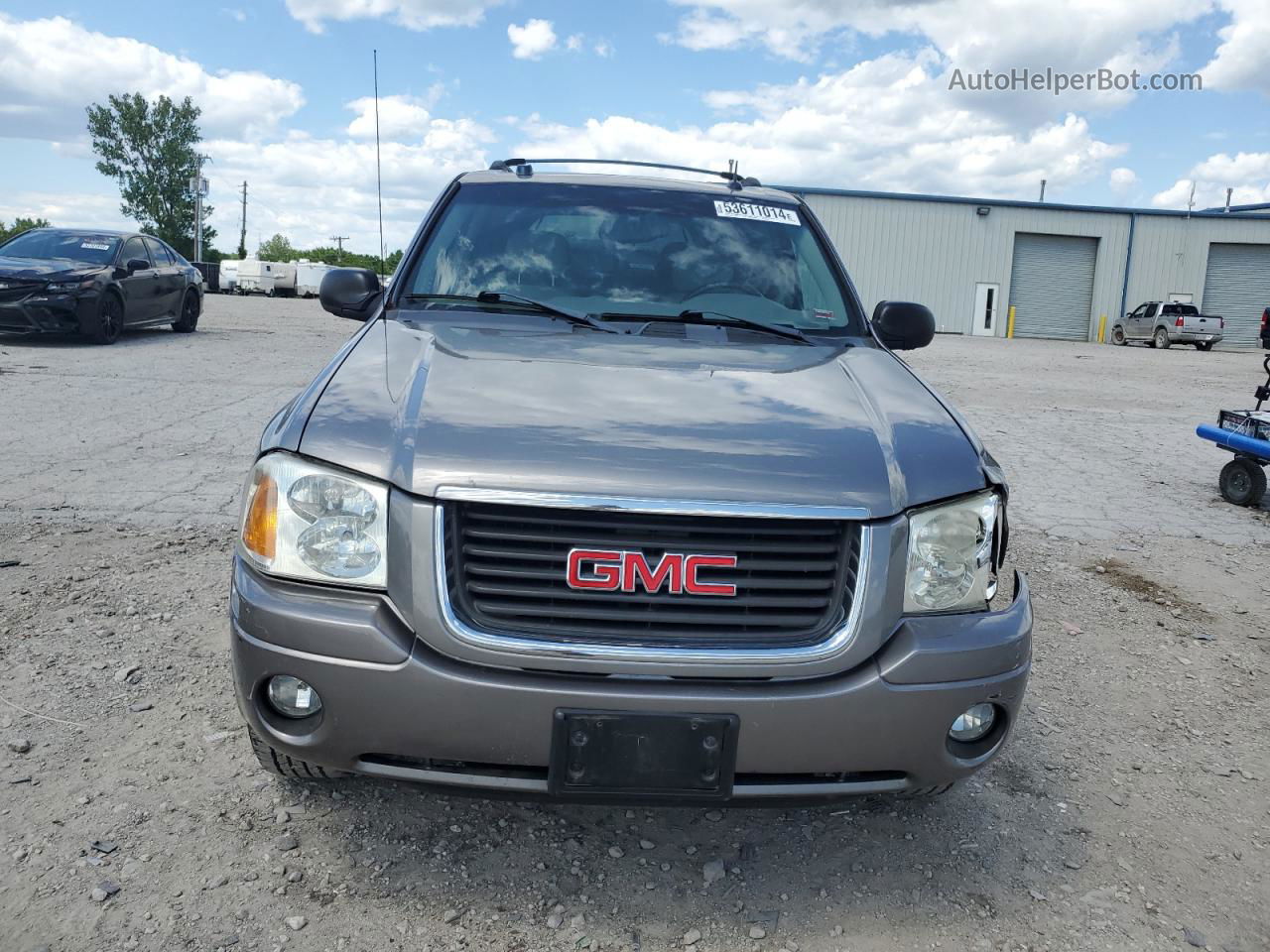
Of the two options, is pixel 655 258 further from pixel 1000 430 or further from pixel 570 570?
pixel 1000 430

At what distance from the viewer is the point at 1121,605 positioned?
4.61 meters

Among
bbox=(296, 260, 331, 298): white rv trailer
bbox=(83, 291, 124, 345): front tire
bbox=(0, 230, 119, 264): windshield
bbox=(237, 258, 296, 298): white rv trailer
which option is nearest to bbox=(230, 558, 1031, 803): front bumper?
bbox=(83, 291, 124, 345): front tire

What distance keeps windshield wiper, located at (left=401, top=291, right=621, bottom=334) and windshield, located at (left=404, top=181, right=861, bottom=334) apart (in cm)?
4

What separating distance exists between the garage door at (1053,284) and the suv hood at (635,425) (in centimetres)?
3876

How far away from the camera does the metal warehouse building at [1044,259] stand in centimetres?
3762

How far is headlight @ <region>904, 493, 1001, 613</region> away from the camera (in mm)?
2178

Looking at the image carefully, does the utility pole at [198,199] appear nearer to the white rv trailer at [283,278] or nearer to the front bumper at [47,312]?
the white rv trailer at [283,278]

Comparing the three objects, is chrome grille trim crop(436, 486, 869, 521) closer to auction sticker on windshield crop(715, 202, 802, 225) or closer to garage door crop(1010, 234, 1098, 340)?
auction sticker on windshield crop(715, 202, 802, 225)

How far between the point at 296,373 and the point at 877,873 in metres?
9.89

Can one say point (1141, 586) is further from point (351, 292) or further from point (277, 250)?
→ point (277, 250)

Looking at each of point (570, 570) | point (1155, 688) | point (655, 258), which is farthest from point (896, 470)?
point (1155, 688)

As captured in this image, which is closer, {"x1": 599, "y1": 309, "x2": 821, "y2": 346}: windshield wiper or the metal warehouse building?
{"x1": 599, "y1": 309, "x2": 821, "y2": 346}: windshield wiper

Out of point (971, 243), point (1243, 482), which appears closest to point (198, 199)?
point (971, 243)

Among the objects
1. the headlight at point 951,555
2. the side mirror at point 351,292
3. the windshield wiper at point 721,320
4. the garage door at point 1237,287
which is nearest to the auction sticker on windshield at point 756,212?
the windshield wiper at point 721,320
